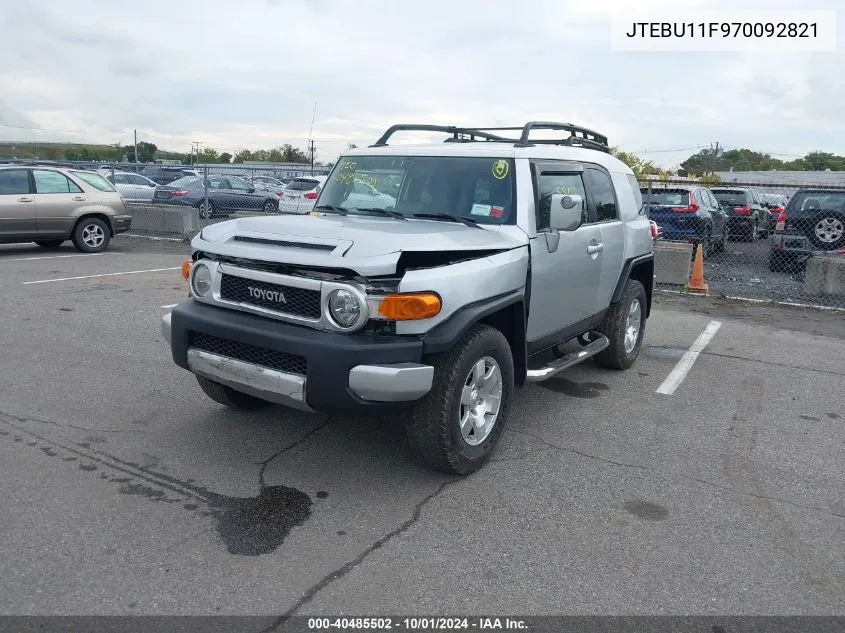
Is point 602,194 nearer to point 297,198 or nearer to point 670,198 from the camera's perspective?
point 670,198

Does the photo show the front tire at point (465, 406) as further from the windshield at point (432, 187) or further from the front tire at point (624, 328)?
the front tire at point (624, 328)

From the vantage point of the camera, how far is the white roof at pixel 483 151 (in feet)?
16.4

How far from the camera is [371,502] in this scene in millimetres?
3938

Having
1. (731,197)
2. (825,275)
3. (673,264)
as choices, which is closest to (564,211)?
(673,264)

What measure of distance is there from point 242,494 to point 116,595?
1016 mm

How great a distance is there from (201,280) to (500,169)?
2071 mm

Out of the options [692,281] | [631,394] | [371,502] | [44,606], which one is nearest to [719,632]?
[371,502]

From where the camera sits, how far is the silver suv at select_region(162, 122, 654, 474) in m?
3.76

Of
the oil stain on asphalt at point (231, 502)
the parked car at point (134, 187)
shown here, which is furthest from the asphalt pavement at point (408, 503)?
the parked car at point (134, 187)

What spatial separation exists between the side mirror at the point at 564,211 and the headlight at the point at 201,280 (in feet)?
7.20

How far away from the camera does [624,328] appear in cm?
647

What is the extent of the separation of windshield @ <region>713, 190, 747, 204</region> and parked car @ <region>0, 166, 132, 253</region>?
14.7 meters

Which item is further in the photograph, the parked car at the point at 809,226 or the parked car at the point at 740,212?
the parked car at the point at 740,212

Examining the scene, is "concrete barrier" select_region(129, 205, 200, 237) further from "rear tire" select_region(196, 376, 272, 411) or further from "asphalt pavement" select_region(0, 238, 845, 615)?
"rear tire" select_region(196, 376, 272, 411)
